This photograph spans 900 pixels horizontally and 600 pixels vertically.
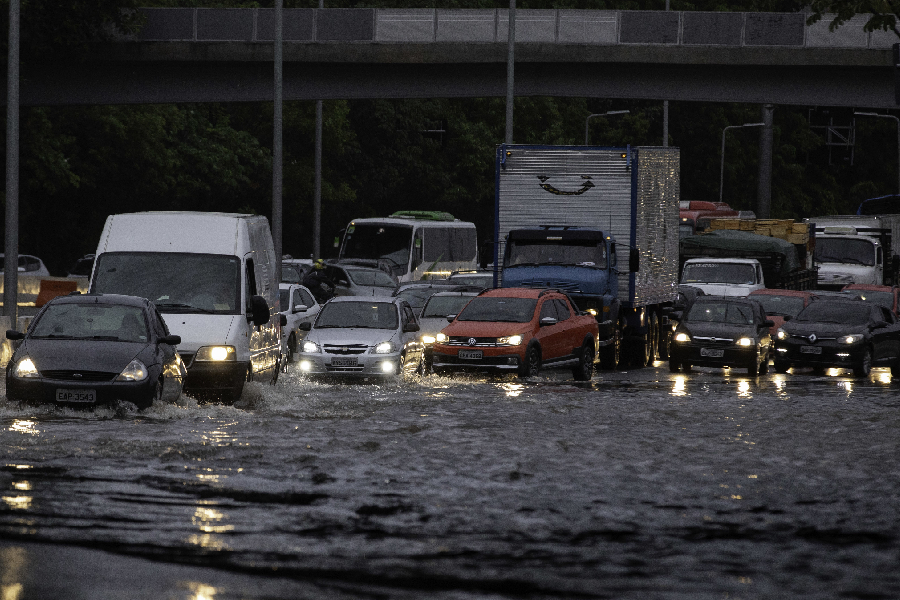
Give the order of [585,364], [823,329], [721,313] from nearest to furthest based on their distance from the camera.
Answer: [585,364] < [823,329] < [721,313]

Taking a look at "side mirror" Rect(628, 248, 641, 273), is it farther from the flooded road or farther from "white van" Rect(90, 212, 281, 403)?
"white van" Rect(90, 212, 281, 403)

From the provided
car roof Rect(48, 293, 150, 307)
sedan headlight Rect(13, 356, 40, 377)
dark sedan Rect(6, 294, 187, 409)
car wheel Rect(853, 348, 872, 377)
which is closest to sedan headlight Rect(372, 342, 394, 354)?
dark sedan Rect(6, 294, 187, 409)

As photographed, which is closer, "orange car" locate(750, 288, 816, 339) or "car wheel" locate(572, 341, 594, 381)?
"car wheel" locate(572, 341, 594, 381)

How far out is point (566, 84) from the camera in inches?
1790

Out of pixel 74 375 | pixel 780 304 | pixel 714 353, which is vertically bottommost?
pixel 714 353

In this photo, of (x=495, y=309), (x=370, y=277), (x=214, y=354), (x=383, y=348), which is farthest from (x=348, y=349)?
(x=370, y=277)

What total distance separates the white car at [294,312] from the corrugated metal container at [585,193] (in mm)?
3861

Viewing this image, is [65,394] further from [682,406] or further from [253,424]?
[682,406]

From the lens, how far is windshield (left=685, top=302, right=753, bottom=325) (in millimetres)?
29469

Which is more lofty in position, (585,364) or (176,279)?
(176,279)

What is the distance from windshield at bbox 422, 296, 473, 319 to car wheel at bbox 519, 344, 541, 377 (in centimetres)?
308

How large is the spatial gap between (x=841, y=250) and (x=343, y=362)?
88.3 ft

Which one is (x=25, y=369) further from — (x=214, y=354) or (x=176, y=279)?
(x=176, y=279)

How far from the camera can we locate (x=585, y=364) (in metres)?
26.8
